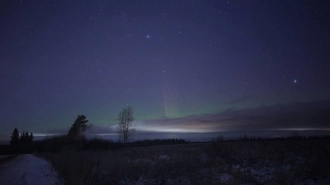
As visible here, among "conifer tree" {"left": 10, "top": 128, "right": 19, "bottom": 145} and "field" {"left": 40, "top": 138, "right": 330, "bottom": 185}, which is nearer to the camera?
"field" {"left": 40, "top": 138, "right": 330, "bottom": 185}

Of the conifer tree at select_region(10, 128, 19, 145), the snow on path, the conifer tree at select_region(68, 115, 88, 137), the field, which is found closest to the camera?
the field

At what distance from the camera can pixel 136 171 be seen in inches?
654

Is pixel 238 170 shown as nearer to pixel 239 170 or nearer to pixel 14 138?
pixel 239 170

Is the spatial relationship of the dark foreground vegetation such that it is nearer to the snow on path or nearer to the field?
the field

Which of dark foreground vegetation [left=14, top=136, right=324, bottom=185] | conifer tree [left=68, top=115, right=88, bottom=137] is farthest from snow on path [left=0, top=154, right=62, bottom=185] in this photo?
conifer tree [left=68, top=115, right=88, bottom=137]

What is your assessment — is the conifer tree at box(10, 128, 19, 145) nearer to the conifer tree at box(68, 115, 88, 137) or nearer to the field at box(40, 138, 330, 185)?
the conifer tree at box(68, 115, 88, 137)

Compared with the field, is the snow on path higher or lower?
lower

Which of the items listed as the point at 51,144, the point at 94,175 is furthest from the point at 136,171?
the point at 51,144

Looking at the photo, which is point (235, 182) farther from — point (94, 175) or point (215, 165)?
point (94, 175)

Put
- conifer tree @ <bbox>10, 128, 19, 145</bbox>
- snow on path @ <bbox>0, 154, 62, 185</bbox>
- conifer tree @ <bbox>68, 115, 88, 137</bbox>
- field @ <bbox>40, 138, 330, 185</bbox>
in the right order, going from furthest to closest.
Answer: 1. conifer tree @ <bbox>10, 128, 19, 145</bbox>
2. conifer tree @ <bbox>68, 115, 88, 137</bbox>
3. snow on path @ <bbox>0, 154, 62, 185</bbox>
4. field @ <bbox>40, 138, 330, 185</bbox>

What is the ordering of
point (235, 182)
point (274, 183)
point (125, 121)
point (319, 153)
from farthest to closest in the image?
1. point (125, 121)
2. point (319, 153)
3. point (235, 182)
4. point (274, 183)

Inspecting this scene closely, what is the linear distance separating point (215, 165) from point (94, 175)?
9.31 metres

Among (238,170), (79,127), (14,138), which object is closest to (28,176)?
(238,170)

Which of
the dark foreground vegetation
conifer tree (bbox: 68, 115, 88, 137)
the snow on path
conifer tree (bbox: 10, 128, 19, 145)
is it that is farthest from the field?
conifer tree (bbox: 10, 128, 19, 145)
